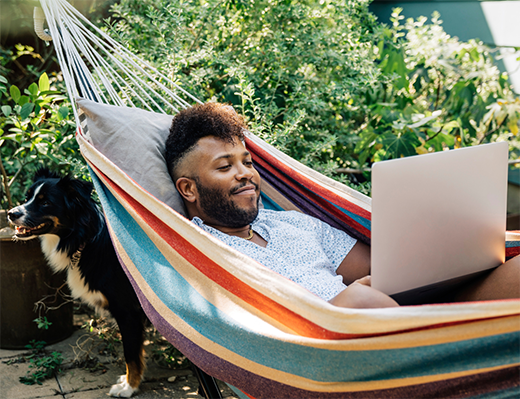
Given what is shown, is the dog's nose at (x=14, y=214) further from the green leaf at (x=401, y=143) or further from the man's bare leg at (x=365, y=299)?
the green leaf at (x=401, y=143)

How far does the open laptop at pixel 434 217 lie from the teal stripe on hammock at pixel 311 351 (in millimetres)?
220

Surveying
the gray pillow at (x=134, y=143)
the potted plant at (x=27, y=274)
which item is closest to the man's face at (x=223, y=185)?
the gray pillow at (x=134, y=143)

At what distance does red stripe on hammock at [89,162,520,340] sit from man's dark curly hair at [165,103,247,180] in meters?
0.31

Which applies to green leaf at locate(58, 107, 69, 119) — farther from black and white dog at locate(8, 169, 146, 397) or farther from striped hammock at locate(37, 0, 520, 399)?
striped hammock at locate(37, 0, 520, 399)

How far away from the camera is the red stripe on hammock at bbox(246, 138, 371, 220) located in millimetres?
1675

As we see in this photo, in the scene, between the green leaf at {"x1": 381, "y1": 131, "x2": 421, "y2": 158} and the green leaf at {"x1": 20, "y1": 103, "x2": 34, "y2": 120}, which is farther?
the green leaf at {"x1": 381, "y1": 131, "x2": 421, "y2": 158}

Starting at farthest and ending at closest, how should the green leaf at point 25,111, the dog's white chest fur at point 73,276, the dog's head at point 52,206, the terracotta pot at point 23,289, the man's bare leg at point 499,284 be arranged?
the terracotta pot at point 23,289 < the green leaf at point 25,111 < the dog's white chest fur at point 73,276 < the dog's head at point 52,206 < the man's bare leg at point 499,284

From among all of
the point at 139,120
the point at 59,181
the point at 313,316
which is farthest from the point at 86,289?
the point at 313,316

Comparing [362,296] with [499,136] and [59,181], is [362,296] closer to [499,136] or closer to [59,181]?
[59,181]

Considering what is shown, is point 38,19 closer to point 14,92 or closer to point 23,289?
point 14,92

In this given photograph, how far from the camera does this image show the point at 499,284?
1304 millimetres

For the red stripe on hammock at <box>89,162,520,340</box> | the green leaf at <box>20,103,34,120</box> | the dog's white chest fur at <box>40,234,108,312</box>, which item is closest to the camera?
the red stripe on hammock at <box>89,162,520,340</box>

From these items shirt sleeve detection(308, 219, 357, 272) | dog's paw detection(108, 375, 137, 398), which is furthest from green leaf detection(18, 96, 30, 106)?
shirt sleeve detection(308, 219, 357, 272)

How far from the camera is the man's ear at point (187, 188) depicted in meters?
1.70
